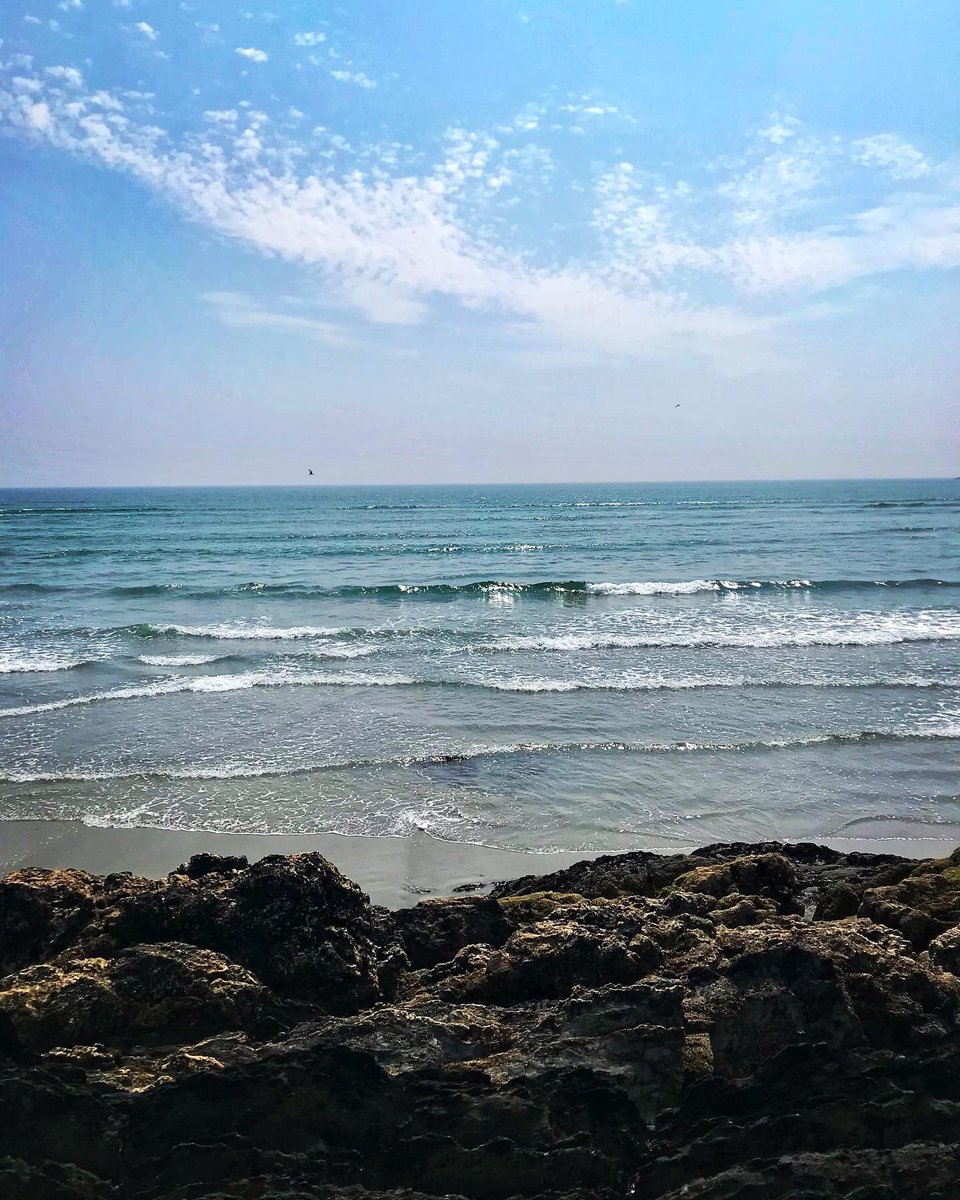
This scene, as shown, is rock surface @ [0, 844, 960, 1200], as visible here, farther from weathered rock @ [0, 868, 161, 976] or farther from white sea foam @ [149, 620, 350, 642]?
white sea foam @ [149, 620, 350, 642]

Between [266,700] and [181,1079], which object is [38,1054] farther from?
[266,700]

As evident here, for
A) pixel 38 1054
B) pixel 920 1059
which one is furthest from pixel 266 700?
pixel 920 1059

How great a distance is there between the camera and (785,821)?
10195mm

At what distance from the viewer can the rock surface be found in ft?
11.4

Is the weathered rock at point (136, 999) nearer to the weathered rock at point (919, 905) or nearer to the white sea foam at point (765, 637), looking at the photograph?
the weathered rock at point (919, 905)

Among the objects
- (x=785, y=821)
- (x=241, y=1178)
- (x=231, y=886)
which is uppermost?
(x=231, y=886)

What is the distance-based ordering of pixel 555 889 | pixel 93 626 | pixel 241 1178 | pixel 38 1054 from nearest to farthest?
pixel 241 1178
pixel 38 1054
pixel 555 889
pixel 93 626

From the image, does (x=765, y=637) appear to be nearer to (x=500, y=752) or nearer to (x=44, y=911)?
(x=500, y=752)

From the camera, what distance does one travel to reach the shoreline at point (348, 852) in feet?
28.6

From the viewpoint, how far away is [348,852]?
927 cm

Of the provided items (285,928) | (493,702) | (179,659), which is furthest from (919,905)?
(179,659)

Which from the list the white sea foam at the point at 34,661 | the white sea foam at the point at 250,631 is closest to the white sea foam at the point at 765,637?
the white sea foam at the point at 250,631

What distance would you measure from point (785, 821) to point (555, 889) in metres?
4.27

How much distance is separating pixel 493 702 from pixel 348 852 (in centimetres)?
629
